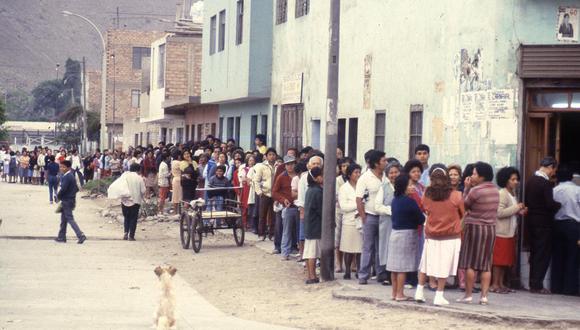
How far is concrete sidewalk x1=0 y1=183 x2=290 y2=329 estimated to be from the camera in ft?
43.8

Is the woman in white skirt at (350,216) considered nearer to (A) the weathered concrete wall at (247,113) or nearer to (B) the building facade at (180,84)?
(A) the weathered concrete wall at (247,113)

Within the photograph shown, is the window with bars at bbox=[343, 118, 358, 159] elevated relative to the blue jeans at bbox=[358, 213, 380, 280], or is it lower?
elevated

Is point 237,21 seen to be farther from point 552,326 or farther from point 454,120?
point 552,326

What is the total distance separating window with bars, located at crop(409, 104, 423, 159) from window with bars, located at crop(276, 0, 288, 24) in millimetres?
10288

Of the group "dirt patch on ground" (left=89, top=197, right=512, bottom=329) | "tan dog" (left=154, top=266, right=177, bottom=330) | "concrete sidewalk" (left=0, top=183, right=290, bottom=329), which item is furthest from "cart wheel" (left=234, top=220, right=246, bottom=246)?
"tan dog" (left=154, top=266, right=177, bottom=330)

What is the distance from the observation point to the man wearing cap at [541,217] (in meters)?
16.0

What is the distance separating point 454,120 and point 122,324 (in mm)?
7511

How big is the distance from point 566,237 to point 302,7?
13733 mm

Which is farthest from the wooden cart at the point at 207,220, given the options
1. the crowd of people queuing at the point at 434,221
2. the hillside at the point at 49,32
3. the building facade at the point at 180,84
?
the hillside at the point at 49,32

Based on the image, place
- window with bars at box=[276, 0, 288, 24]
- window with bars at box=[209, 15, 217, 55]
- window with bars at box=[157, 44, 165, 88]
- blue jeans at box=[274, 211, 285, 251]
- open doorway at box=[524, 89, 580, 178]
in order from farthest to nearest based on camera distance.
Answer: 1. window with bars at box=[157, 44, 165, 88]
2. window with bars at box=[209, 15, 217, 55]
3. window with bars at box=[276, 0, 288, 24]
4. blue jeans at box=[274, 211, 285, 251]
5. open doorway at box=[524, 89, 580, 178]

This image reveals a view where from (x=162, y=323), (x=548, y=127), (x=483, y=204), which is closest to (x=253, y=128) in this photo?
(x=548, y=127)

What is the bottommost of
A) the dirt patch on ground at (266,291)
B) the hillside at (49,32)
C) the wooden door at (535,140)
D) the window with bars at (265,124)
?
the dirt patch on ground at (266,291)

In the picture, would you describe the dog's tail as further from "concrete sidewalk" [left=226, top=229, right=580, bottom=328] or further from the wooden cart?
the wooden cart

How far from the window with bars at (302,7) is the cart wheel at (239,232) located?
675 centimetres
